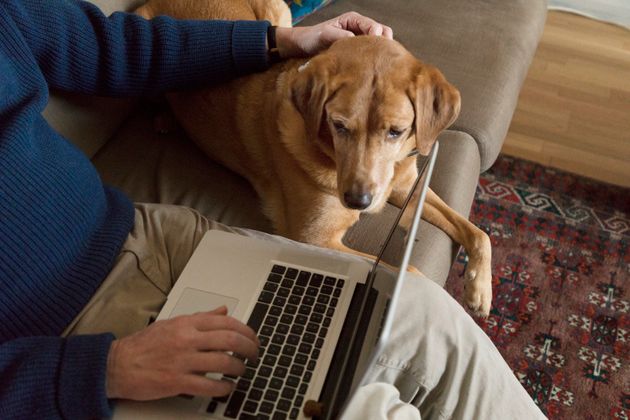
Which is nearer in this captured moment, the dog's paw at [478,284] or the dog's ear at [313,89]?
the dog's ear at [313,89]

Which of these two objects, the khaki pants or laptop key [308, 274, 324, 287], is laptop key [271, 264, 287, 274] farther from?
the khaki pants

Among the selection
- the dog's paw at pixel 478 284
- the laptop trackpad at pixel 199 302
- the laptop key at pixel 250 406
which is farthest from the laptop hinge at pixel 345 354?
the dog's paw at pixel 478 284

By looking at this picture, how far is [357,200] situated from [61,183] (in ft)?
2.18

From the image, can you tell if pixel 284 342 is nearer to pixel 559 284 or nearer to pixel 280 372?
pixel 280 372

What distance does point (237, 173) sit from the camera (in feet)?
5.40

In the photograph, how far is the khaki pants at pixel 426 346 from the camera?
3.40 feet

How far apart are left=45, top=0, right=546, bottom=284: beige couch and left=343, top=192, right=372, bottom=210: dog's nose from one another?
14 centimetres

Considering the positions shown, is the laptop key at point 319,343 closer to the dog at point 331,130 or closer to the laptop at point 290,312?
the laptop at point 290,312

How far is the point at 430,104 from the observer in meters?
1.39

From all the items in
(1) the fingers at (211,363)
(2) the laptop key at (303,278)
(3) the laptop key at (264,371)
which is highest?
(1) the fingers at (211,363)

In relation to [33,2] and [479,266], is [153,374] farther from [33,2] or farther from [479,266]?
[479,266]

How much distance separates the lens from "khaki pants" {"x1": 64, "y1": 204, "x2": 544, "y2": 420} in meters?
1.04

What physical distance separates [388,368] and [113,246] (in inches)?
23.6

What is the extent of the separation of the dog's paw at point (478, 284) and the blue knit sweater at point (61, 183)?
2.79 feet
